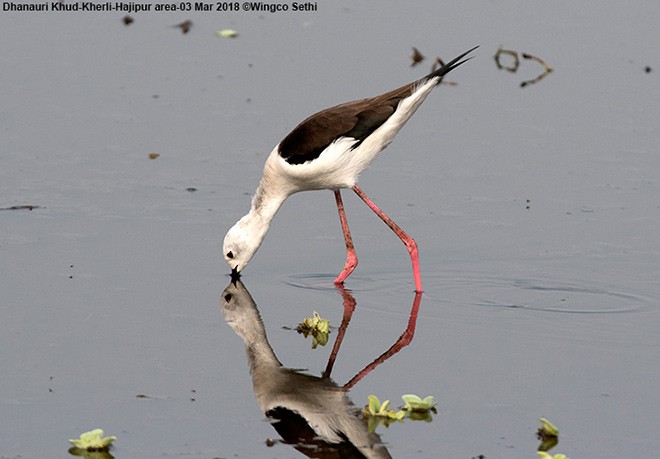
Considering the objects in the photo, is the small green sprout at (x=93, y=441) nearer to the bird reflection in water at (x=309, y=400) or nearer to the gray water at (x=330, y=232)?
the gray water at (x=330, y=232)

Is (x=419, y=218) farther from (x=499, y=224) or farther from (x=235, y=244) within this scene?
(x=235, y=244)

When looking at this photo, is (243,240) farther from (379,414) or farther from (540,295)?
(379,414)

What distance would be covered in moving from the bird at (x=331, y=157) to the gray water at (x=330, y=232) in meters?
0.22

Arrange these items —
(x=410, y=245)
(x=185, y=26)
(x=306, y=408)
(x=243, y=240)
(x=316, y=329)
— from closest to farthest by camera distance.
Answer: (x=306, y=408), (x=316, y=329), (x=243, y=240), (x=410, y=245), (x=185, y=26)

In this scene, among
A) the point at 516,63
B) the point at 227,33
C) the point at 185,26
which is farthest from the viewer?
the point at 185,26

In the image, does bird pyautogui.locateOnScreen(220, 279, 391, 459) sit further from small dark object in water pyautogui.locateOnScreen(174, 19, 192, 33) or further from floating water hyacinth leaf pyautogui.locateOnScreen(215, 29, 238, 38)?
small dark object in water pyautogui.locateOnScreen(174, 19, 192, 33)

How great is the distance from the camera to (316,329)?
738 cm

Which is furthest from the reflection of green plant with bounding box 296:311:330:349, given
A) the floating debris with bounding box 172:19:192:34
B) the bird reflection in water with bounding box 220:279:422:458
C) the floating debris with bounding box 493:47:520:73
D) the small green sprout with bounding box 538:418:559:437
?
the floating debris with bounding box 172:19:192:34

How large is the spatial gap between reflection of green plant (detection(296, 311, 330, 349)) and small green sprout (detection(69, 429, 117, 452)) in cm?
194

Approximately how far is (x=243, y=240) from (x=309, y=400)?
234cm

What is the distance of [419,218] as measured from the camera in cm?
967

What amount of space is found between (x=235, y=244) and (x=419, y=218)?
5.83ft

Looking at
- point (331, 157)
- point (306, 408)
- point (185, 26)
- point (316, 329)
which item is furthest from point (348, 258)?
point (185, 26)

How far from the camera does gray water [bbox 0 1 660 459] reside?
20.3 ft
